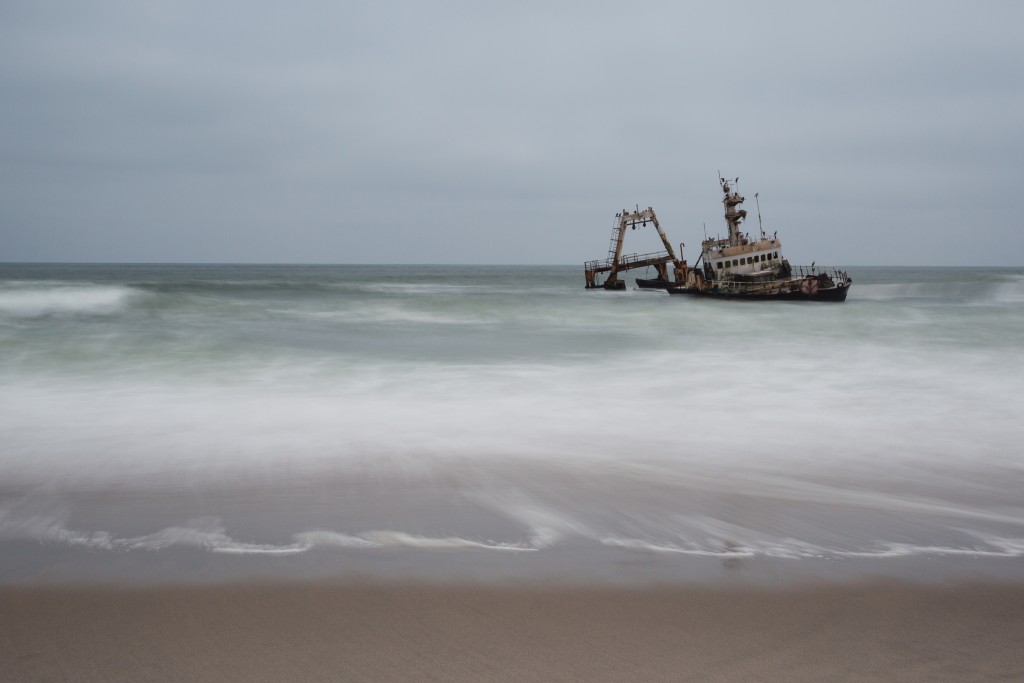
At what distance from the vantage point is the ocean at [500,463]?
403cm

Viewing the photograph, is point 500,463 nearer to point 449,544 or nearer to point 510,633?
point 449,544

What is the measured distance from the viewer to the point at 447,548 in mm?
4125

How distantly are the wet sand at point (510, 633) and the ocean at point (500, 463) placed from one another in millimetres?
253

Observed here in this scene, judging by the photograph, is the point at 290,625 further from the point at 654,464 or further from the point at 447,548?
the point at 654,464

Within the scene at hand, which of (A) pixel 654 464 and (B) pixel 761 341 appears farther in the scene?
(B) pixel 761 341

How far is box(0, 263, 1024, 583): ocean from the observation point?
13.2 feet

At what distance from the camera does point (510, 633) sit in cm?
311

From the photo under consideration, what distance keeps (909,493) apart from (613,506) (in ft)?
7.73

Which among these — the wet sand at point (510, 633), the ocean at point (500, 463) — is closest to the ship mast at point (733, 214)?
the ocean at point (500, 463)

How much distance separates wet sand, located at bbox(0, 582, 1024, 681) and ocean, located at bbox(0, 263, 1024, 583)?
0.83 ft

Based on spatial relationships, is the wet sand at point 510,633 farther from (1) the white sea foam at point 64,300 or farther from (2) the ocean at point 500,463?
(1) the white sea foam at point 64,300

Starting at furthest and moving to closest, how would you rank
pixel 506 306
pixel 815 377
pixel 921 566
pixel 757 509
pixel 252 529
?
pixel 506 306
pixel 815 377
pixel 757 509
pixel 252 529
pixel 921 566

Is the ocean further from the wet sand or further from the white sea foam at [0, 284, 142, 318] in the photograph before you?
the white sea foam at [0, 284, 142, 318]

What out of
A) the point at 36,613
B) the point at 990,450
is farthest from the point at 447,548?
the point at 990,450
